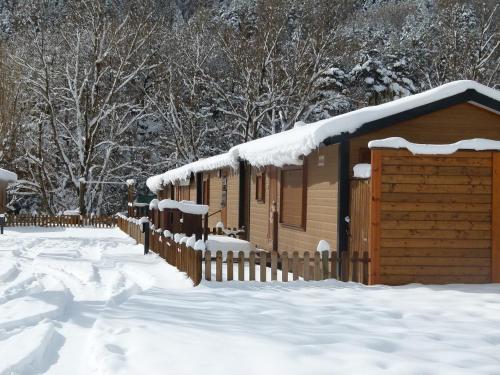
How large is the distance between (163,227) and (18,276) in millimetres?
4654

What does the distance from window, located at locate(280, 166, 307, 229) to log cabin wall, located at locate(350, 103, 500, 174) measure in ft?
7.02

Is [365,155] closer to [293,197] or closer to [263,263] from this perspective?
[293,197]

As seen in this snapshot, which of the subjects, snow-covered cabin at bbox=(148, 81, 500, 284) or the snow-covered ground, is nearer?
the snow-covered ground

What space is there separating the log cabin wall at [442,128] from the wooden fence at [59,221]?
23936 mm

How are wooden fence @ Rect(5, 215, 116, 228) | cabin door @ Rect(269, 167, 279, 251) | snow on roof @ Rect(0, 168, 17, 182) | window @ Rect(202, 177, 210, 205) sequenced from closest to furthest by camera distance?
cabin door @ Rect(269, 167, 279, 251)
window @ Rect(202, 177, 210, 205)
wooden fence @ Rect(5, 215, 116, 228)
snow on roof @ Rect(0, 168, 17, 182)

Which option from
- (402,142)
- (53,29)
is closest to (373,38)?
(53,29)

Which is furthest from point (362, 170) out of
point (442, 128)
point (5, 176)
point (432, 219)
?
point (5, 176)

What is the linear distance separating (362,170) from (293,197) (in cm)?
388

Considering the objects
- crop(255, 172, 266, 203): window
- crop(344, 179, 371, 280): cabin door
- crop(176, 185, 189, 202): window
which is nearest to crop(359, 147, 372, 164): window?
crop(344, 179, 371, 280): cabin door

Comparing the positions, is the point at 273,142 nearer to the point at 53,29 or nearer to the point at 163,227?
the point at 163,227

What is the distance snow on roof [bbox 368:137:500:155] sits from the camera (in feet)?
33.2

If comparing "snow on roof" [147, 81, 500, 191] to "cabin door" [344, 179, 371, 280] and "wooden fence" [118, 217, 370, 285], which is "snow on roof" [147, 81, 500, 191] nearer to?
"cabin door" [344, 179, 371, 280]

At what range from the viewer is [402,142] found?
1013 centimetres

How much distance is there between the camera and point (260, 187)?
17188 millimetres
